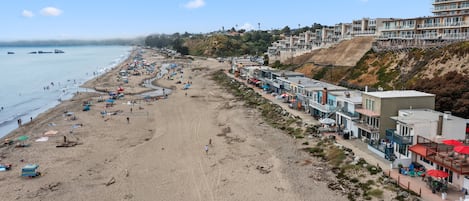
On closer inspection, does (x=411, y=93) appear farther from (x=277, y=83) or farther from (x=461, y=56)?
(x=277, y=83)

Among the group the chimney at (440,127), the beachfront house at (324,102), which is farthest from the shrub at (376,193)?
the beachfront house at (324,102)

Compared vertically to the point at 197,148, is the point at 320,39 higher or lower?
higher

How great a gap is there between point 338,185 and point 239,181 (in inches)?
235

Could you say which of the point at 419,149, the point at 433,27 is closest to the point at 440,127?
the point at 419,149

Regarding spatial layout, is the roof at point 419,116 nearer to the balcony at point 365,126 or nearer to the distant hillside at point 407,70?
the balcony at point 365,126

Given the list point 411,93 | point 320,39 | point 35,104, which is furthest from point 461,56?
point 35,104

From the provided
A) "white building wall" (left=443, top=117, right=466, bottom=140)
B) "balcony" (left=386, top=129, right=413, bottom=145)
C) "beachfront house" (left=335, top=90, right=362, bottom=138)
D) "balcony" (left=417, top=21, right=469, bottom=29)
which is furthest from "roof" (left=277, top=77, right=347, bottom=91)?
"balcony" (left=417, top=21, right=469, bottom=29)

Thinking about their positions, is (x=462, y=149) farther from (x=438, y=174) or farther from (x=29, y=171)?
(x=29, y=171)

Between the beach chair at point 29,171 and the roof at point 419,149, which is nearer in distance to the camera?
the roof at point 419,149

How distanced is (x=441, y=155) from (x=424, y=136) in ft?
10.3

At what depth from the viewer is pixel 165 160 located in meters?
28.0

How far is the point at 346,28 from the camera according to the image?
73438 mm

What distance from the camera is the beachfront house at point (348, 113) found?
3048 centimetres

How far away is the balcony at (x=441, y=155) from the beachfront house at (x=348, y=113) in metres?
7.71
